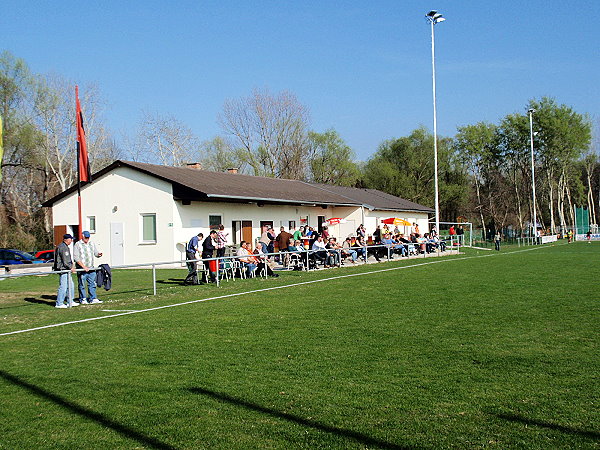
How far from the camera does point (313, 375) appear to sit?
6.54m

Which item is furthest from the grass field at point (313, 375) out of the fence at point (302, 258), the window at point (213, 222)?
the window at point (213, 222)

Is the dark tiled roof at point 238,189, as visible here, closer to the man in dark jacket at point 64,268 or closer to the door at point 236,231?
the door at point 236,231

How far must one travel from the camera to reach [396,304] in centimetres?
1212

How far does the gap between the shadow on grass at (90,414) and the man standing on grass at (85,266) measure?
723cm

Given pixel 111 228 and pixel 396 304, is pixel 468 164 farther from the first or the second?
pixel 396 304

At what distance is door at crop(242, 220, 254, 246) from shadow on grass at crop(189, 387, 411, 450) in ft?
77.9

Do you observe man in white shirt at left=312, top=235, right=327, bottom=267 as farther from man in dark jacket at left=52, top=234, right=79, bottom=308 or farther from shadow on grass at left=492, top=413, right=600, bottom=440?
shadow on grass at left=492, top=413, right=600, bottom=440

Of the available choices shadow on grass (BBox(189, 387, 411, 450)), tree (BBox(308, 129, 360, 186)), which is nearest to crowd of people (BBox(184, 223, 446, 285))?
shadow on grass (BBox(189, 387, 411, 450))

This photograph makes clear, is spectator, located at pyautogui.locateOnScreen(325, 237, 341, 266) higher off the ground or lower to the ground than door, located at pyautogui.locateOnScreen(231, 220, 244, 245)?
lower

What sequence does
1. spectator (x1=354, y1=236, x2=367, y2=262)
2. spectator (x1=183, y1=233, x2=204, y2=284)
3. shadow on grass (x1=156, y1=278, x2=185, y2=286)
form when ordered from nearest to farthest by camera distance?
spectator (x1=183, y1=233, x2=204, y2=284), shadow on grass (x1=156, y1=278, x2=185, y2=286), spectator (x1=354, y1=236, x2=367, y2=262)

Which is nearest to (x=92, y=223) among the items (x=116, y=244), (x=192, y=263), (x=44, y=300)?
(x=116, y=244)

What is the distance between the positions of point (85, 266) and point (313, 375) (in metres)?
9.23

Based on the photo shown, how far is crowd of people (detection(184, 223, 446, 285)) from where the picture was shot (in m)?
18.8

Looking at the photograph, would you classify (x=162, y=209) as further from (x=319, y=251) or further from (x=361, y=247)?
(x=361, y=247)
